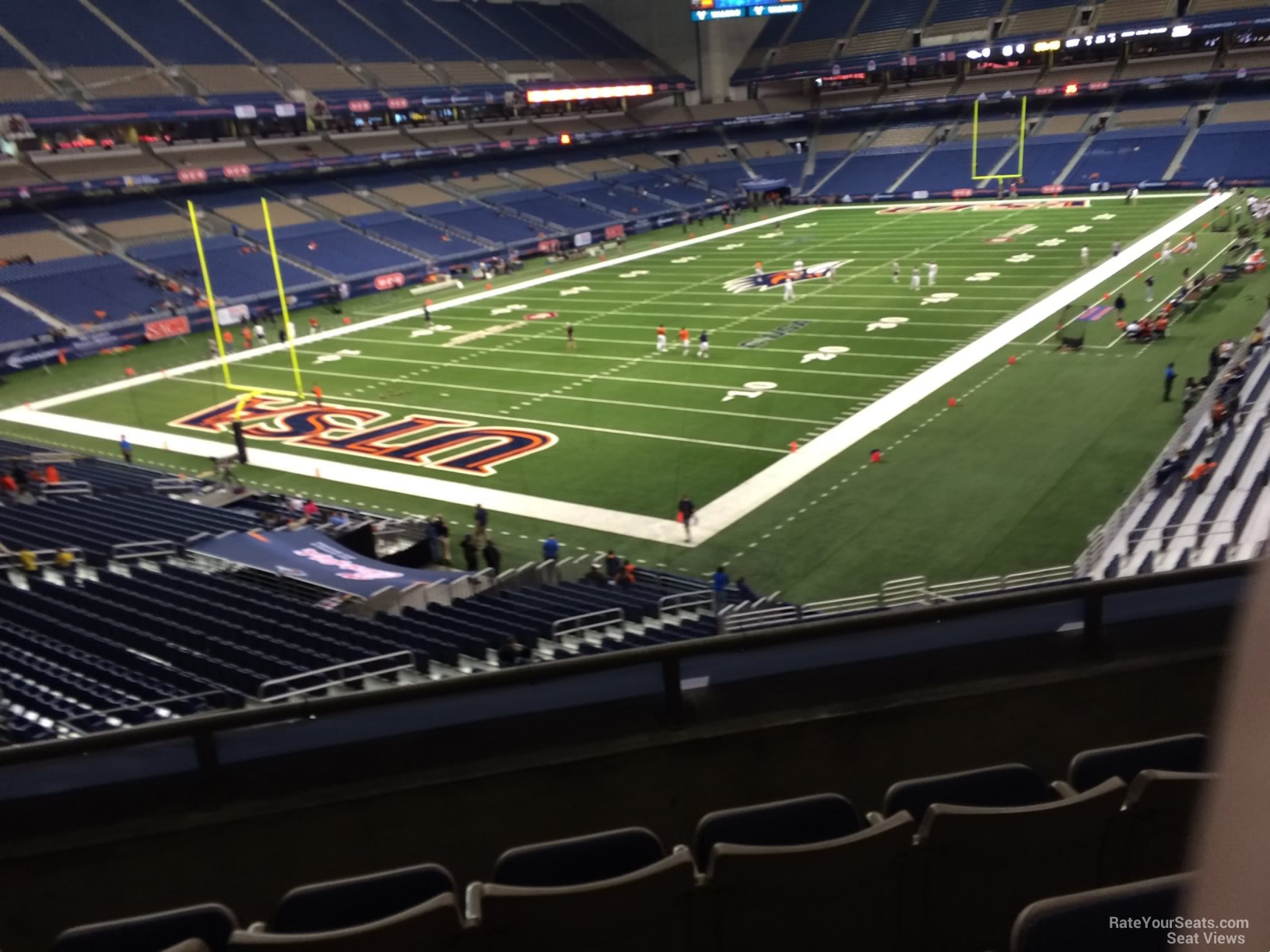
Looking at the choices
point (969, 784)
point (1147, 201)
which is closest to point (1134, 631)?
point (969, 784)

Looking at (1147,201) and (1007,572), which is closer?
(1007,572)

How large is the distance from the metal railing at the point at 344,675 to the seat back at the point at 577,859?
5126mm

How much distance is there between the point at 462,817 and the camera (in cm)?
348

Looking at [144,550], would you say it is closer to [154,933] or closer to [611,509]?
[611,509]

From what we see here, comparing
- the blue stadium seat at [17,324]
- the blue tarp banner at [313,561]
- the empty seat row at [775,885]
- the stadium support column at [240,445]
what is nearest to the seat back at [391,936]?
the empty seat row at [775,885]

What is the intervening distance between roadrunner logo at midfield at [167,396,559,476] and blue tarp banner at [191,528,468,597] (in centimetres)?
595

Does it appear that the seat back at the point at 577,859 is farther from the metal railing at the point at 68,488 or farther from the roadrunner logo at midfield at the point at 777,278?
the roadrunner logo at midfield at the point at 777,278

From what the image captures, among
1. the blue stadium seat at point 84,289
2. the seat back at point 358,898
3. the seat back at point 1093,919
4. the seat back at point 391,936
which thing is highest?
the blue stadium seat at point 84,289

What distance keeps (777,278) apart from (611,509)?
21033mm

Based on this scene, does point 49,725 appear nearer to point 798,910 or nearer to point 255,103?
point 798,910

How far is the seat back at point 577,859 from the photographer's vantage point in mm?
2922

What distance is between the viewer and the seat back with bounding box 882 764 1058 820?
124 inches

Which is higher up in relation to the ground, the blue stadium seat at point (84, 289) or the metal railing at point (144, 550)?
the blue stadium seat at point (84, 289)

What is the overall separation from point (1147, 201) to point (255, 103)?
40351 mm
